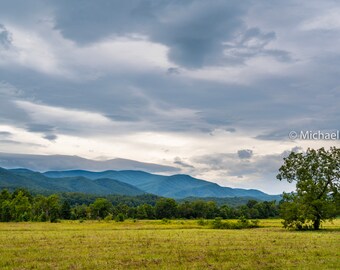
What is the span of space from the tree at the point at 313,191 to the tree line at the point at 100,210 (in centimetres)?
6828

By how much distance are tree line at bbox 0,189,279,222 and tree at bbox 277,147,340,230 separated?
224 ft

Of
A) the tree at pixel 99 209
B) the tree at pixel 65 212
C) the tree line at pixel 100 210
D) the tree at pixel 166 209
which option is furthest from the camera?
the tree at pixel 166 209

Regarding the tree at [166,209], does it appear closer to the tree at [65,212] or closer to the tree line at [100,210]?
the tree line at [100,210]

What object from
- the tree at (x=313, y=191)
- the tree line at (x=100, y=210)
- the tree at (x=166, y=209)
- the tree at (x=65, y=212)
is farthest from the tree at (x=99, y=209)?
the tree at (x=313, y=191)

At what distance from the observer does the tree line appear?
424 feet

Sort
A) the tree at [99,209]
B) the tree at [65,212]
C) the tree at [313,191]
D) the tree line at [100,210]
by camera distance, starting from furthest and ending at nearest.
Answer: the tree at [65,212], the tree at [99,209], the tree line at [100,210], the tree at [313,191]

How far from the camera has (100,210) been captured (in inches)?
5787

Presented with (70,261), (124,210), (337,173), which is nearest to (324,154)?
(337,173)

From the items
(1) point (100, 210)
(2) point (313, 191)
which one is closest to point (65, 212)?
(1) point (100, 210)

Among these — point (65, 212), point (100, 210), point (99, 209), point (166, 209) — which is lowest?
point (65, 212)

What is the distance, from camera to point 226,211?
14962 cm

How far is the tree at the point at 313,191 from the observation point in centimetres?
6612

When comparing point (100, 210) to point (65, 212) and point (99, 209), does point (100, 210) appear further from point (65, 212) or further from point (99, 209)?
point (65, 212)

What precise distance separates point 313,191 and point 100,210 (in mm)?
98425
